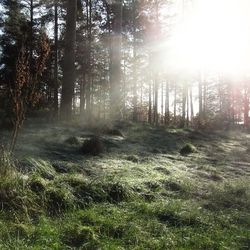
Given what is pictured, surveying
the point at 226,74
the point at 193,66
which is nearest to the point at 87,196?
the point at 193,66

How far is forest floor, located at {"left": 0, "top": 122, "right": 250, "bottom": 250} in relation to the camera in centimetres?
508

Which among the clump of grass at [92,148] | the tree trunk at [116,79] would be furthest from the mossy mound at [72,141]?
the tree trunk at [116,79]

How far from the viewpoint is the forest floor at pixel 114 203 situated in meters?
5.08

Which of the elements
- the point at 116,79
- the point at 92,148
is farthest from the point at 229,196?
the point at 116,79

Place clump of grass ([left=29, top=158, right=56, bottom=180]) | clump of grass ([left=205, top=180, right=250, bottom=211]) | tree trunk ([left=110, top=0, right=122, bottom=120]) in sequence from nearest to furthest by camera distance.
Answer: clump of grass ([left=29, top=158, right=56, bottom=180]) → clump of grass ([left=205, top=180, right=250, bottom=211]) → tree trunk ([left=110, top=0, right=122, bottom=120])

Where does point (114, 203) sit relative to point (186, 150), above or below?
below

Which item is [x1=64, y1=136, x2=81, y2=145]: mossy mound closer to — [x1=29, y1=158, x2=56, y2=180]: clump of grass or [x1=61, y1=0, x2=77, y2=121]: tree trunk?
[x1=29, y1=158, x2=56, y2=180]: clump of grass

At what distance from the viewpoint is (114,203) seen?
21.3 feet

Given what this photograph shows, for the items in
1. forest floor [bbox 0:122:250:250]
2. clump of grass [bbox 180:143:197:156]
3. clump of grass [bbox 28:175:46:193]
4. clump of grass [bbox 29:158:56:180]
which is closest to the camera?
forest floor [bbox 0:122:250:250]

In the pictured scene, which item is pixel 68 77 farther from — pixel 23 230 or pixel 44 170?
pixel 23 230

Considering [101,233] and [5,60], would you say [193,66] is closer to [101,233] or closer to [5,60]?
[5,60]

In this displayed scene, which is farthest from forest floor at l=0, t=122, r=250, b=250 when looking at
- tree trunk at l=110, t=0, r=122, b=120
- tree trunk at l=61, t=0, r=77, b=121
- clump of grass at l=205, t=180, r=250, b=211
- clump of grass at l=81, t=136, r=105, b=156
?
tree trunk at l=110, t=0, r=122, b=120

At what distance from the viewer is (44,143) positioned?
34.0ft

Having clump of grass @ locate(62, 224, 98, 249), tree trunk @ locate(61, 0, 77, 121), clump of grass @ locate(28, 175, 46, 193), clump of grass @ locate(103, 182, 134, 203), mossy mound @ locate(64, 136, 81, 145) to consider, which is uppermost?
tree trunk @ locate(61, 0, 77, 121)
